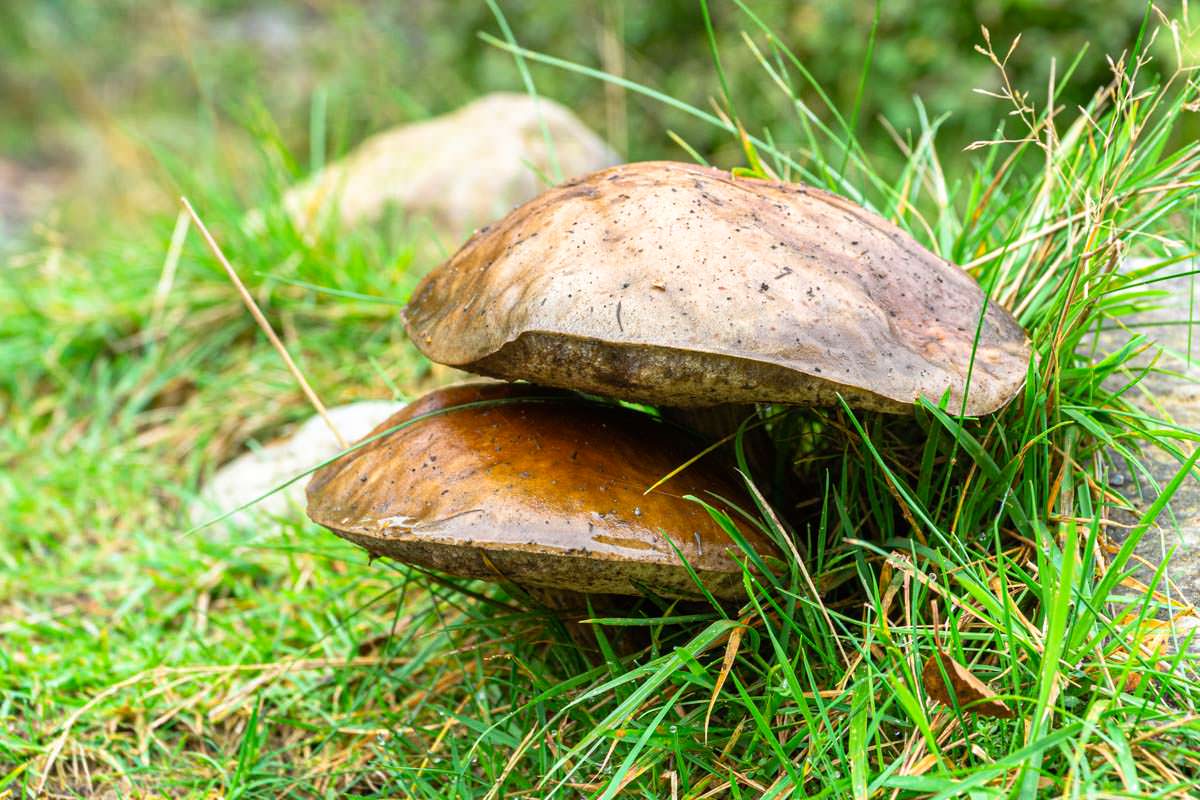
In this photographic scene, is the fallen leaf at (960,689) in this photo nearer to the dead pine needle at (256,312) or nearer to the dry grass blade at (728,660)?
the dry grass blade at (728,660)

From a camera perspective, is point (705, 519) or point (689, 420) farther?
point (689, 420)

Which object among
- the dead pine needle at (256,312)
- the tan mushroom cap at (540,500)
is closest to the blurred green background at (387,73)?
the tan mushroom cap at (540,500)

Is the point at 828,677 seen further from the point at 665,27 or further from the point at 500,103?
the point at 665,27

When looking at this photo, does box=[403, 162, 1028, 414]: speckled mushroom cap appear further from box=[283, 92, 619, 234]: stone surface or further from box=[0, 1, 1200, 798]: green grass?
box=[283, 92, 619, 234]: stone surface

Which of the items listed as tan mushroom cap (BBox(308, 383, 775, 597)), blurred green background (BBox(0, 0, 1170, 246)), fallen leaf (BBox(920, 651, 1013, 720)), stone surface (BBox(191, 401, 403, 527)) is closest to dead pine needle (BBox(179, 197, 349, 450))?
tan mushroom cap (BBox(308, 383, 775, 597))

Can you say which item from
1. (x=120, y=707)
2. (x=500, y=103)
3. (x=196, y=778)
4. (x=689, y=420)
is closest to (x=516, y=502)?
(x=689, y=420)
